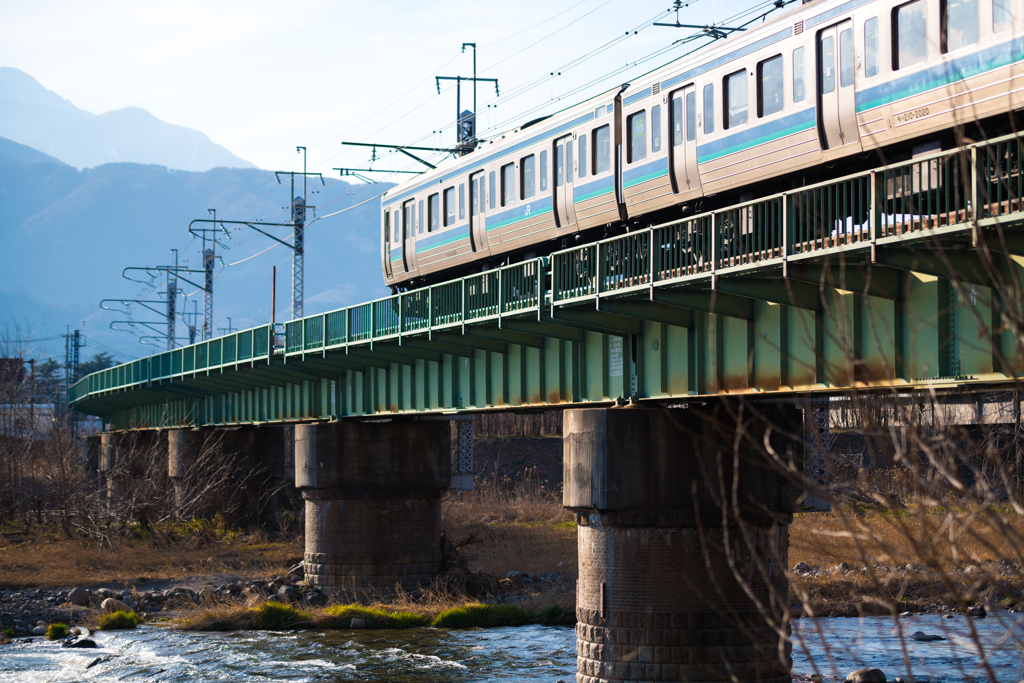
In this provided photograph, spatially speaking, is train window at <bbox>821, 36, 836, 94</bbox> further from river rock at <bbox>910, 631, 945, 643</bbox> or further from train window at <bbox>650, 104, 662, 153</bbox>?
river rock at <bbox>910, 631, 945, 643</bbox>

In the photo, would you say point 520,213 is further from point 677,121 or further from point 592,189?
point 677,121

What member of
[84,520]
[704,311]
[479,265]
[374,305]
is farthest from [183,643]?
[84,520]

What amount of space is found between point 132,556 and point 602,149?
30.6 meters

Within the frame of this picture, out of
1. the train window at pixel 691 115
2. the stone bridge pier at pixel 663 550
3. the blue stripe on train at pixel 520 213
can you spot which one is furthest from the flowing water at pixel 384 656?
the train window at pixel 691 115

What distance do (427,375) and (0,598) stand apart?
16.2m

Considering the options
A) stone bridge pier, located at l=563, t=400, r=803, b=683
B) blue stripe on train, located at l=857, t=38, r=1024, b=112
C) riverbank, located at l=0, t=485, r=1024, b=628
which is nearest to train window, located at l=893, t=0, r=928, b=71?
blue stripe on train, located at l=857, t=38, r=1024, b=112

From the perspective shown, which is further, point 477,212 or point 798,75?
point 477,212

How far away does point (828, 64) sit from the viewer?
54.5 ft

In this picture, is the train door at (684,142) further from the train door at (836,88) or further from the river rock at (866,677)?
the river rock at (866,677)

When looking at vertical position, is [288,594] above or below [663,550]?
below

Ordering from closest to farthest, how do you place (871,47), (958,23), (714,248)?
(958,23)
(714,248)
(871,47)

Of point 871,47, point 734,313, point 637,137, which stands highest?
point 637,137

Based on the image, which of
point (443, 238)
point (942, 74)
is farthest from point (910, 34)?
point (443, 238)

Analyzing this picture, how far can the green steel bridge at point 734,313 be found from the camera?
11438mm
